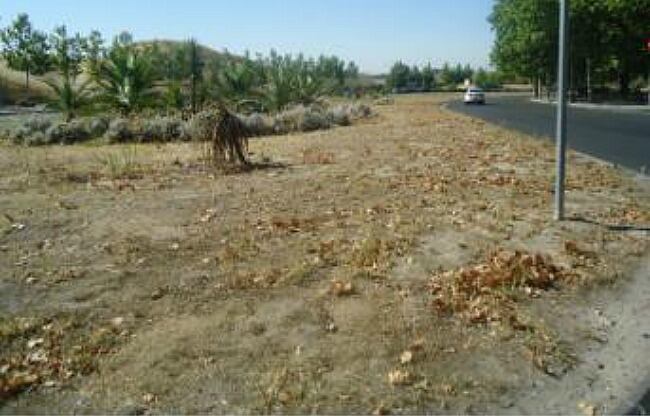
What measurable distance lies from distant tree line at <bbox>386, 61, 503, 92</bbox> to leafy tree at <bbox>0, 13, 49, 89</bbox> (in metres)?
63.9

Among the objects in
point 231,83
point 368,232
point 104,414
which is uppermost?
point 231,83

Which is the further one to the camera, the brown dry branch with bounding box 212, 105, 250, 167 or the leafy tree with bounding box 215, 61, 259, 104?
the leafy tree with bounding box 215, 61, 259, 104

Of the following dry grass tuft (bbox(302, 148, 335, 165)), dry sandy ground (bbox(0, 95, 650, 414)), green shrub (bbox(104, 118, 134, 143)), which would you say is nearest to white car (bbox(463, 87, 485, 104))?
green shrub (bbox(104, 118, 134, 143))

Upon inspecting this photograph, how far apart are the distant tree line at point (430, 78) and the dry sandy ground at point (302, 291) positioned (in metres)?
115

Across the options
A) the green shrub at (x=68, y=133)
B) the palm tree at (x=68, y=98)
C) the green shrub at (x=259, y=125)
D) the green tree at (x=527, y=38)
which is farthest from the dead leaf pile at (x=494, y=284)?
the green tree at (x=527, y=38)

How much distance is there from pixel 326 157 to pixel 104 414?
11.4 meters

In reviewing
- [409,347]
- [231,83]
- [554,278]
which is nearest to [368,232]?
[554,278]

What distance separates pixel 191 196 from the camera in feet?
34.2

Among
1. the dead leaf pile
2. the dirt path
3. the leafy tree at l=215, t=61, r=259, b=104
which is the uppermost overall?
the leafy tree at l=215, t=61, r=259, b=104

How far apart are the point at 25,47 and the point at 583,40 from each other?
49984 mm

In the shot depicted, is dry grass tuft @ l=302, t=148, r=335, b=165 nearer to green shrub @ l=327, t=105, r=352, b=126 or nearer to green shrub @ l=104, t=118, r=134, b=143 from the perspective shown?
green shrub @ l=104, t=118, r=134, b=143

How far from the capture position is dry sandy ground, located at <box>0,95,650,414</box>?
463cm

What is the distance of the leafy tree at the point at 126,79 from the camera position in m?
25.4

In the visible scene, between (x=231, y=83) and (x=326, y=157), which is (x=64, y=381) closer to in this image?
(x=326, y=157)
